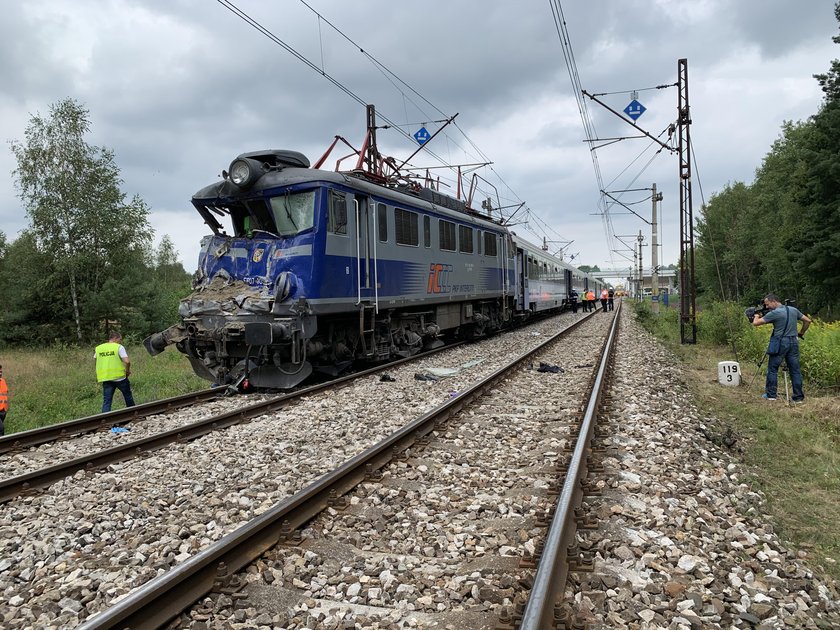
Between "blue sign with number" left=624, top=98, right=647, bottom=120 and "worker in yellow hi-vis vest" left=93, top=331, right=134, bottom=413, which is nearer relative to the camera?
"worker in yellow hi-vis vest" left=93, top=331, right=134, bottom=413

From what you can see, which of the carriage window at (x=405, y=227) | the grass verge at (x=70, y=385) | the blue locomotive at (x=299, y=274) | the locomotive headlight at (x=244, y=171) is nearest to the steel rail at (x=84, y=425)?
the blue locomotive at (x=299, y=274)

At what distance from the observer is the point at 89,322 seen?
2620 centimetres

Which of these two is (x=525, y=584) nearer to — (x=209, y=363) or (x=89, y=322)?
(x=209, y=363)

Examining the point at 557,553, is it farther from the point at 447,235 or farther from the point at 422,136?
the point at 422,136

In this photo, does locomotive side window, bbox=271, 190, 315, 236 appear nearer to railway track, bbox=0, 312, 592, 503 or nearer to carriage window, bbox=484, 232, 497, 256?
railway track, bbox=0, 312, 592, 503

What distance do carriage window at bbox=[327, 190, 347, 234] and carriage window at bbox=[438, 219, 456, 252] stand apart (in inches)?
173

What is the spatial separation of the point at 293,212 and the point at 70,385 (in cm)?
879

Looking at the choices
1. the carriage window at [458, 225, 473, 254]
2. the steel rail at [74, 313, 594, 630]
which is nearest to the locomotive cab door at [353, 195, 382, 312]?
the carriage window at [458, 225, 473, 254]

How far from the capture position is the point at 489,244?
18141 millimetres

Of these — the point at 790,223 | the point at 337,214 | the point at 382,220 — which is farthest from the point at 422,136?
the point at 790,223

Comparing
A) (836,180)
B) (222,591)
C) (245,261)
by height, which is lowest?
(222,591)

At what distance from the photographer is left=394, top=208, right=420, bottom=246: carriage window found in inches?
475

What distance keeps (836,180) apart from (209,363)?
30.3m

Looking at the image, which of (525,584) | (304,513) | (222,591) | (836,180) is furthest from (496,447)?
(836,180)
